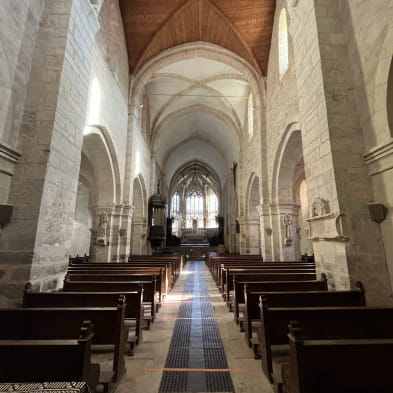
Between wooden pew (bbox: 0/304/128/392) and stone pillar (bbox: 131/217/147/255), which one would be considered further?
stone pillar (bbox: 131/217/147/255)

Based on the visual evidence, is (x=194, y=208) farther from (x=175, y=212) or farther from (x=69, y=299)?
(x=69, y=299)

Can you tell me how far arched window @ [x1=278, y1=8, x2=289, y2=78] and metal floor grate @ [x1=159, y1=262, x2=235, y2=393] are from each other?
26.4 feet

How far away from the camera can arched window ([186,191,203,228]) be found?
1256 inches

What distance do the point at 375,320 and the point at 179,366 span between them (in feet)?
7.12

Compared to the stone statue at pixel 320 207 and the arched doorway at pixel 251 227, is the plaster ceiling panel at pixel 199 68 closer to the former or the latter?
the arched doorway at pixel 251 227

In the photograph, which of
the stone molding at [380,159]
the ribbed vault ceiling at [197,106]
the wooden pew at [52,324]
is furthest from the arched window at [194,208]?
the wooden pew at [52,324]

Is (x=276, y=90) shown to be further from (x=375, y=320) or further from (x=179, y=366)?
(x=179, y=366)

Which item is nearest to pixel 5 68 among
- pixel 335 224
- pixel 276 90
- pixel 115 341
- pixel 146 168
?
pixel 115 341

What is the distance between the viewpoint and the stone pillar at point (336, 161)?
3701 mm

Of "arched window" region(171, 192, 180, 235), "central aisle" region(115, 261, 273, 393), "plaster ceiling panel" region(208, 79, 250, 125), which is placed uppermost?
"plaster ceiling panel" region(208, 79, 250, 125)

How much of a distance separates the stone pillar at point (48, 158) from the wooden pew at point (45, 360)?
2.09m

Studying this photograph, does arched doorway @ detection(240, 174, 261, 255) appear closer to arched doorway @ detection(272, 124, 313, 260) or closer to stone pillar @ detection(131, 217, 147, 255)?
arched doorway @ detection(272, 124, 313, 260)

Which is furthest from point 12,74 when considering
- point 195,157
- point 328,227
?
point 195,157

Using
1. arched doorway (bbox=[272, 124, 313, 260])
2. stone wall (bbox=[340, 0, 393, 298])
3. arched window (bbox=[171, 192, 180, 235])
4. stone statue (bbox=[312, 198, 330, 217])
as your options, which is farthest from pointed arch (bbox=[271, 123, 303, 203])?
arched window (bbox=[171, 192, 180, 235])
